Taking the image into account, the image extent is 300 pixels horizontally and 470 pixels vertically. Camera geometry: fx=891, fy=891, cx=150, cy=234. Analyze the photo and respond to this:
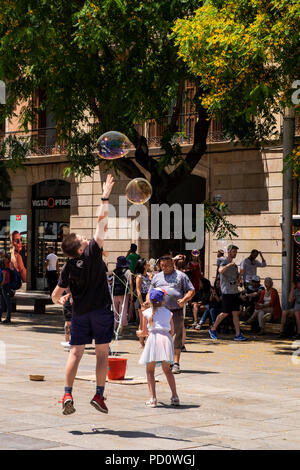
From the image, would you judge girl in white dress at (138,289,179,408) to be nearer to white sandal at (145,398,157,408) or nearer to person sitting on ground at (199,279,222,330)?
white sandal at (145,398,157,408)

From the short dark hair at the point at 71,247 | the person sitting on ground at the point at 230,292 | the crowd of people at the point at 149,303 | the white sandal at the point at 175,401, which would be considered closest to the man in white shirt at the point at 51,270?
the crowd of people at the point at 149,303

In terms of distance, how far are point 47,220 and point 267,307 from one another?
16039mm

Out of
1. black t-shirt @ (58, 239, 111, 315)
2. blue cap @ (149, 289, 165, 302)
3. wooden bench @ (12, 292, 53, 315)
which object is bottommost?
wooden bench @ (12, 292, 53, 315)

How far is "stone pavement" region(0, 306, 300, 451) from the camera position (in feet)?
24.5

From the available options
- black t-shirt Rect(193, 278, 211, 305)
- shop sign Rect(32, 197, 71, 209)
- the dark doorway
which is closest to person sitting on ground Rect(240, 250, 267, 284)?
black t-shirt Rect(193, 278, 211, 305)

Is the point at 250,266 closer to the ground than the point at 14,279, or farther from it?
farther from it

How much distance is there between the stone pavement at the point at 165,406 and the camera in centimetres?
748

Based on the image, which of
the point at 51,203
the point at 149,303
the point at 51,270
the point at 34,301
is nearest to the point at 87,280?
the point at 149,303

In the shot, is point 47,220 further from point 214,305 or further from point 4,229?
point 214,305

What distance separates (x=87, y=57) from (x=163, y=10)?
73.9 inches

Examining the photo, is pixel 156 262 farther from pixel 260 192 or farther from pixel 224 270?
pixel 260 192

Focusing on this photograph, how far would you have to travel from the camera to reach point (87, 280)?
27.4ft

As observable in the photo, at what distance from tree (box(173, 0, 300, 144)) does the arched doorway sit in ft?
55.2

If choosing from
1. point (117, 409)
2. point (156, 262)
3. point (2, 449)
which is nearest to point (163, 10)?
point (156, 262)
